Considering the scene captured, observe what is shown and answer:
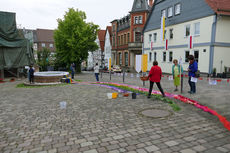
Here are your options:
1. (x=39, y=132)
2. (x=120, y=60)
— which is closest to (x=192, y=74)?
(x=39, y=132)

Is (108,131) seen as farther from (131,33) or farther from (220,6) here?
(131,33)

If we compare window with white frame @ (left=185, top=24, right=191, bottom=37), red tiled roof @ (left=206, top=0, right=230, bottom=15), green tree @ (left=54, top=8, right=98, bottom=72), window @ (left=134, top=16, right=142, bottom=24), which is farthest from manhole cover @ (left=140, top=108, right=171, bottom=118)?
window @ (left=134, top=16, right=142, bottom=24)

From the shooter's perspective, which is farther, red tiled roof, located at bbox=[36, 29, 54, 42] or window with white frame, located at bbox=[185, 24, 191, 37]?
red tiled roof, located at bbox=[36, 29, 54, 42]

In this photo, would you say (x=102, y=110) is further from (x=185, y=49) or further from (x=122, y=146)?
(x=185, y=49)

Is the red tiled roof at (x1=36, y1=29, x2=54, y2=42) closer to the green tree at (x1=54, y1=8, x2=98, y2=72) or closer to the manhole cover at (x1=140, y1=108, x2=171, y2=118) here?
the green tree at (x1=54, y1=8, x2=98, y2=72)

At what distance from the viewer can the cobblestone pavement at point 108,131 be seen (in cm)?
397

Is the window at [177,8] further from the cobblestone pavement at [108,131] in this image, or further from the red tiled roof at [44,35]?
the red tiled roof at [44,35]

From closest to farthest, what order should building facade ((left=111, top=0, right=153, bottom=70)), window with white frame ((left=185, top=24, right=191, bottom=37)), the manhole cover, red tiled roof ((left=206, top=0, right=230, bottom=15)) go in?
the manhole cover
red tiled roof ((left=206, top=0, right=230, bottom=15))
window with white frame ((left=185, top=24, right=191, bottom=37))
building facade ((left=111, top=0, right=153, bottom=70))

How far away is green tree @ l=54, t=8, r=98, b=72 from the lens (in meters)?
31.6

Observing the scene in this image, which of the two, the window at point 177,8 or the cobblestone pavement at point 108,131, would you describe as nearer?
the cobblestone pavement at point 108,131

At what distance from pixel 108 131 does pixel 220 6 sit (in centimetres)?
2157

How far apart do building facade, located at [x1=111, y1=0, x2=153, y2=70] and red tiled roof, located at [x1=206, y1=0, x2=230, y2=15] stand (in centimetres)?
1711

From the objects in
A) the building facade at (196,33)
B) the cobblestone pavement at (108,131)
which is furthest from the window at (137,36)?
the cobblestone pavement at (108,131)

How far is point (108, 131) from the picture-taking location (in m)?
4.86
